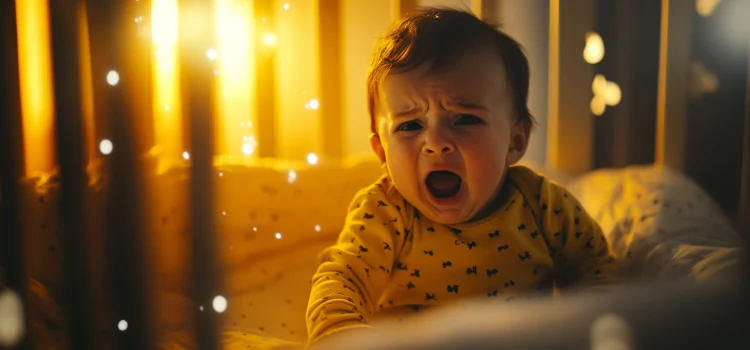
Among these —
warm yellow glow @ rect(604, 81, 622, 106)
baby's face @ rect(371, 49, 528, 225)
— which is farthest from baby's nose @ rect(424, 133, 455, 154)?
warm yellow glow @ rect(604, 81, 622, 106)

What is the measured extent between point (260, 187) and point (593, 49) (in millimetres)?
759

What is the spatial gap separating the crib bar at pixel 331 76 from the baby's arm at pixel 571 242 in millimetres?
541

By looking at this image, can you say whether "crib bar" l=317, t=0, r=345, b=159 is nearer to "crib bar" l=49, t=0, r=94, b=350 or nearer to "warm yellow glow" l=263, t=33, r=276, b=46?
"warm yellow glow" l=263, t=33, r=276, b=46

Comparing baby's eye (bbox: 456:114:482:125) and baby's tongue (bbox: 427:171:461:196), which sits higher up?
baby's eye (bbox: 456:114:482:125)

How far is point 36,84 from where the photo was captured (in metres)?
0.87

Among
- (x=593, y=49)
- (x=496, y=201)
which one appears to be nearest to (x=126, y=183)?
A: (x=496, y=201)

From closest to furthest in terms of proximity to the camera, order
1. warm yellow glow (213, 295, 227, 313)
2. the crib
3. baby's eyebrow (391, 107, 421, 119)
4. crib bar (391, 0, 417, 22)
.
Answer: the crib < warm yellow glow (213, 295, 227, 313) < baby's eyebrow (391, 107, 421, 119) < crib bar (391, 0, 417, 22)

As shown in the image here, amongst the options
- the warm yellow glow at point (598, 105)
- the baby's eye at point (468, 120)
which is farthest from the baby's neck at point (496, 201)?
the warm yellow glow at point (598, 105)

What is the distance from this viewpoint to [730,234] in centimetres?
115

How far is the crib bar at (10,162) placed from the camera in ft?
2.30

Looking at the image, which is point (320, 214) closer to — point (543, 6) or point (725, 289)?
point (543, 6)

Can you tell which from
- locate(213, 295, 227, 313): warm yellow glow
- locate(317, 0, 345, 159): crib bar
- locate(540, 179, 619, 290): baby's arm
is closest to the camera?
locate(213, 295, 227, 313): warm yellow glow

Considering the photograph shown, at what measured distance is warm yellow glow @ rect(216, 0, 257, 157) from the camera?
1280 millimetres

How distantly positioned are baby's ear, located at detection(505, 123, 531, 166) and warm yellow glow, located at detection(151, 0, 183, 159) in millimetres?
474
